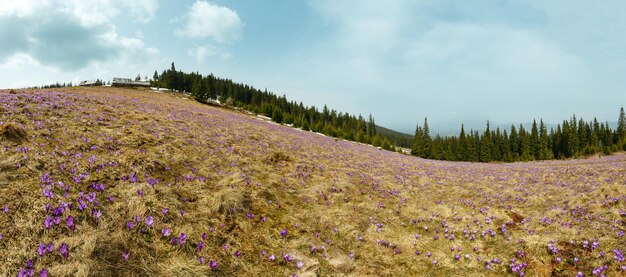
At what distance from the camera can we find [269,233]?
25.2 ft

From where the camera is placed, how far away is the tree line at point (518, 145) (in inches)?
3674

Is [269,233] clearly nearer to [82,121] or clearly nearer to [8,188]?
[8,188]

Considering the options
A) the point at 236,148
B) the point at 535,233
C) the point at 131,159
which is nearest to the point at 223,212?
the point at 131,159

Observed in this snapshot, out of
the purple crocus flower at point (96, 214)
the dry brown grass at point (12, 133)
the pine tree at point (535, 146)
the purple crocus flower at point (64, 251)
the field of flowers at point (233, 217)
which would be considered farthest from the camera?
the pine tree at point (535, 146)

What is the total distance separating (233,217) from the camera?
7840 millimetres

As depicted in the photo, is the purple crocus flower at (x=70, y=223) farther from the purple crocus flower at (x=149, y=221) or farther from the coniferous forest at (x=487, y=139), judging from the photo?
the coniferous forest at (x=487, y=139)

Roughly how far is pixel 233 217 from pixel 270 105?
101 m

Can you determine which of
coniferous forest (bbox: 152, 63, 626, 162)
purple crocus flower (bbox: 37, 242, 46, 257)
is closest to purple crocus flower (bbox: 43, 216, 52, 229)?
purple crocus flower (bbox: 37, 242, 46, 257)

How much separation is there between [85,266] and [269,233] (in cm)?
407

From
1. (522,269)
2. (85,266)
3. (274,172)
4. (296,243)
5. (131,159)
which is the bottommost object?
(522,269)

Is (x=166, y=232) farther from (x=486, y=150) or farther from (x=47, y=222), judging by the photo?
(x=486, y=150)

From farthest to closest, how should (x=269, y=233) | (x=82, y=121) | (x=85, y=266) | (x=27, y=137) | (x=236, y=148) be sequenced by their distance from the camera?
(x=236, y=148) → (x=82, y=121) → (x=27, y=137) → (x=269, y=233) → (x=85, y=266)

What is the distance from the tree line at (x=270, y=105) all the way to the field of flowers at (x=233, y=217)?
75860 millimetres

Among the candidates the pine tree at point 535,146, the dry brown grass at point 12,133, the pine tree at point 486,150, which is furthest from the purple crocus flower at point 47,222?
the pine tree at point 535,146
